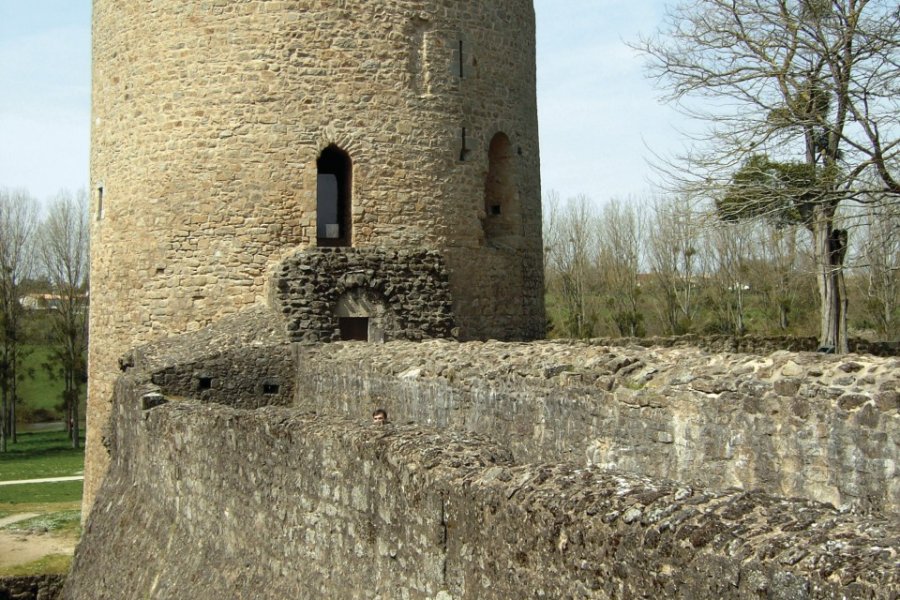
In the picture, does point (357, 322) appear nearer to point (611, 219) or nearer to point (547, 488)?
point (547, 488)

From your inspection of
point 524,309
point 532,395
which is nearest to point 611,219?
point 524,309

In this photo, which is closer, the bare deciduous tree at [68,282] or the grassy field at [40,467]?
the grassy field at [40,467]

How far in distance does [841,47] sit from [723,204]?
7.17 feet

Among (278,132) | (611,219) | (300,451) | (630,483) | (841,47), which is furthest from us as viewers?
(611,219)

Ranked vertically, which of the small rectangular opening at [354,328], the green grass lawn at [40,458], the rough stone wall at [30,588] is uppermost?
the small rectangular opening at [354,328]

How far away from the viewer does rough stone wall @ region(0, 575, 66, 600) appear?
1349cm

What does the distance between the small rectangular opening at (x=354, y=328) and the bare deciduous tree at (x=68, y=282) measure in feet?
89.1

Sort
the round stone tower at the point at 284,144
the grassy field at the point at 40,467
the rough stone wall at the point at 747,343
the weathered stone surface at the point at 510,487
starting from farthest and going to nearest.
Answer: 1. the grassy field at the point at 40,467
2. the rough stone wall at the point at 747,343
3. the round stone tower at the point at 284,144
4. the weathered stone surface at the point at 510,487

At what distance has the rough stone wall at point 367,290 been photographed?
42.6 ft

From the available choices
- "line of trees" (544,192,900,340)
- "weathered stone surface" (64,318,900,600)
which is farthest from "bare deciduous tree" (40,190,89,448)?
"weathered stone surface" (64,318,900,600)

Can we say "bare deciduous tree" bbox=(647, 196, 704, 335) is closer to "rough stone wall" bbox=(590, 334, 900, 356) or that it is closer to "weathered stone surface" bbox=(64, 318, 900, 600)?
"rough stone wall" bbox=(590, 334, 900, 356)

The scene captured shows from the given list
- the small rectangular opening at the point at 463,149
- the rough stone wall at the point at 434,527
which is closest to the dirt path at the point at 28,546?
the rough stone wall at the point at 434,527

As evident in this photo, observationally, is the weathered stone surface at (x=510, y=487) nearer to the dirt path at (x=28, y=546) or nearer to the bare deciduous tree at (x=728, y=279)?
the dirt path at (x=28, y=546)

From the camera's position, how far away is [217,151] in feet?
45.6
